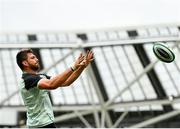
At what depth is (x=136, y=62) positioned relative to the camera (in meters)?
31.5

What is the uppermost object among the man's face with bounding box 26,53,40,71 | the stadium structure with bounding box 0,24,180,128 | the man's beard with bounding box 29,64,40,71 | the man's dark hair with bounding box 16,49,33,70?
the stadium structure with bounding box 0,24,180,128

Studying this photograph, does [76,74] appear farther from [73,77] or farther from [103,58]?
[103,58]

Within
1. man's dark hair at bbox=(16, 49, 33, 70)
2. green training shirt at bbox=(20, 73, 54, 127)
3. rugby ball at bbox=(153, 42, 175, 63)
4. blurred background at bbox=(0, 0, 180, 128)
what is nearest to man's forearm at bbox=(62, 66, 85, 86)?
green training shirt at bbox=(20, 73, 54, 127)

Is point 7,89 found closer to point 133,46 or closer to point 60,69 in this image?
point 60,69

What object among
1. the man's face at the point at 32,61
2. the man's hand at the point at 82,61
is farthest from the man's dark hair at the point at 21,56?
the man's hand at the point at 82,61

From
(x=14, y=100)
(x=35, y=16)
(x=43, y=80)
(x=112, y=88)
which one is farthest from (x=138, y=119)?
(x=43, y=80)

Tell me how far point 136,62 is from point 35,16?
10.9m

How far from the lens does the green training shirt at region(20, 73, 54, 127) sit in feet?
19.3

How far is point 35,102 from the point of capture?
235 inches

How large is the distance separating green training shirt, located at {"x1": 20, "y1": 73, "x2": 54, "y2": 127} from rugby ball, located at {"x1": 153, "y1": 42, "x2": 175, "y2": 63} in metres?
2.92

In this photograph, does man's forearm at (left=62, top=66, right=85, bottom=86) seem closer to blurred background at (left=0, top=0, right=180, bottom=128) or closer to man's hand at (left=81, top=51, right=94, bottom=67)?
man's hand at (left=81, top=51, right=94, bottom=67)

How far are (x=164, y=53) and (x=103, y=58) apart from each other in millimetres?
23864

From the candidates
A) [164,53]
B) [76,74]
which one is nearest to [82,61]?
[76,74]

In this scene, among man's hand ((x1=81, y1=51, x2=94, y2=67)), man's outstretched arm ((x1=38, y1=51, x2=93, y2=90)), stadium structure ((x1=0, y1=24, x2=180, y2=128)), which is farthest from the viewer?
stadium structure ((x1=0, y1=24, x2=180, y2=128))
